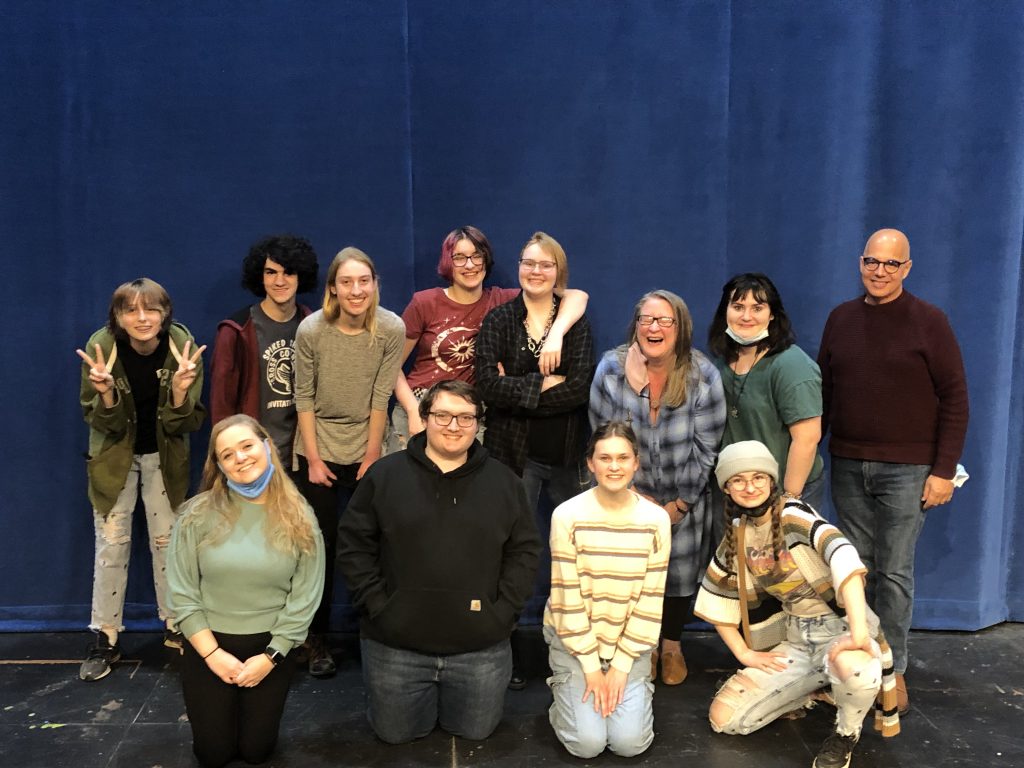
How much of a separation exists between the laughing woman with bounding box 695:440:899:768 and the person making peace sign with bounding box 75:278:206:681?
1.94 meters

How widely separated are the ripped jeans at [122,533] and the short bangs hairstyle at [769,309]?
2.17 metres

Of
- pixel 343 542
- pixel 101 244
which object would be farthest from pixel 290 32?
pixel 343 542

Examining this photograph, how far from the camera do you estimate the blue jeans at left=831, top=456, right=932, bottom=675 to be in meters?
3.15

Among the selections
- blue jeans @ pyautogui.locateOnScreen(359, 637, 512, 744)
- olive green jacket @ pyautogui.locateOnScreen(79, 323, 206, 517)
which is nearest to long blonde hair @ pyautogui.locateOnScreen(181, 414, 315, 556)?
blue jeans @ pyautogui.locateOnScreen(359, 637, 512, 744)

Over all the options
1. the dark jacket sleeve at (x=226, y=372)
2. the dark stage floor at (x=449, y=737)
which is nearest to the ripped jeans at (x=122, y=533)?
the dark stage floor at (x=449, y=737)

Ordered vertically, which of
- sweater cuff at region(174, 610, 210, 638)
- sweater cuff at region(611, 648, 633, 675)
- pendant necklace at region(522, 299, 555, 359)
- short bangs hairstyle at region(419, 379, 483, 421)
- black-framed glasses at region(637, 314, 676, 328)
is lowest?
sweater cuff at region(611, 648, 633, 675)

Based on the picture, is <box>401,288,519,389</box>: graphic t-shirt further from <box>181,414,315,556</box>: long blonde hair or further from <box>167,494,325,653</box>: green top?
<box>167,494,325,653</box>: green top

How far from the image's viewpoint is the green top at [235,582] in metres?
2.76

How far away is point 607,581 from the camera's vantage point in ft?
9.55

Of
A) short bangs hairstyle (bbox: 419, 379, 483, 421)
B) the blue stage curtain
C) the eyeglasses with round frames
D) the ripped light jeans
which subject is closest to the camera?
short bangs hairstyle (bbox: 419, 379, 483, 421)

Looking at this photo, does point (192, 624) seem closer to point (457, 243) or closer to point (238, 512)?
point (238, 512)

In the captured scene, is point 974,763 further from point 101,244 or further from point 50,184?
point 50,184

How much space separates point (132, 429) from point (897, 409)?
2756mm

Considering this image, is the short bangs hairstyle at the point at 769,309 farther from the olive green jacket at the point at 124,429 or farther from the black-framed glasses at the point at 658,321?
the olive green jacket at the point at 124,429
